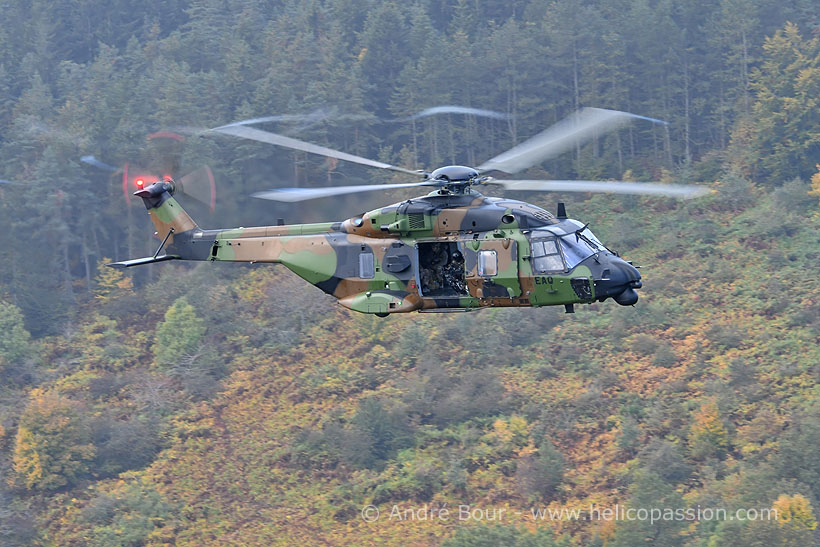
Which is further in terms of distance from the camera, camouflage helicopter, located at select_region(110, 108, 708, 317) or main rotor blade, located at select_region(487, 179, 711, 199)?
camouflage helicopter, located at select_region(110, 108, 708, 317)

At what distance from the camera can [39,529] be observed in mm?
49219

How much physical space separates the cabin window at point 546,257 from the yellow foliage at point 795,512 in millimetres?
18922

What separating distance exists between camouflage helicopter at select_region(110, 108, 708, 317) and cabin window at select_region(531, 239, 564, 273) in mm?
21

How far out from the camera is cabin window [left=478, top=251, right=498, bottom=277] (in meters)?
25.8

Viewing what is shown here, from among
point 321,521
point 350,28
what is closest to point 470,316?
point 321,521

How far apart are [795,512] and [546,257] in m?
20.0

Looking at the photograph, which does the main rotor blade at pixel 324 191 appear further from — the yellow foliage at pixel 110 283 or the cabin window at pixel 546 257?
the yellow foliage at pixel 110 283

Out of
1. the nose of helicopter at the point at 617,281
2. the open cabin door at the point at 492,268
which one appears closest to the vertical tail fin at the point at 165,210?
the open cabin door at the point at 492,268

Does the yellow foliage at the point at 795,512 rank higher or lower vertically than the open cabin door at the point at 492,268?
lower

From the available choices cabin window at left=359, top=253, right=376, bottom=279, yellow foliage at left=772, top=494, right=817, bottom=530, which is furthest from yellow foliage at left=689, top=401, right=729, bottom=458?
cabin window at left=359, top=253, right=376, bottom=279

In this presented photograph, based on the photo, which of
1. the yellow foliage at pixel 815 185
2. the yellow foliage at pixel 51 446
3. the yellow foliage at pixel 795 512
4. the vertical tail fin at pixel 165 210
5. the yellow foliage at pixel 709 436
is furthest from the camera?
the yellow foliage at pixel 815 185

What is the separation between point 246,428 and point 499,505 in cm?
1267

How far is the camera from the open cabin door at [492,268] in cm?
2567

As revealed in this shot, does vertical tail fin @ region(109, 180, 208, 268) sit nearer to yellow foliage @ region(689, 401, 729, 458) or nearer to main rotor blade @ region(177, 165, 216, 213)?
main rotor blade @ region(177, 165, 216, 213)
